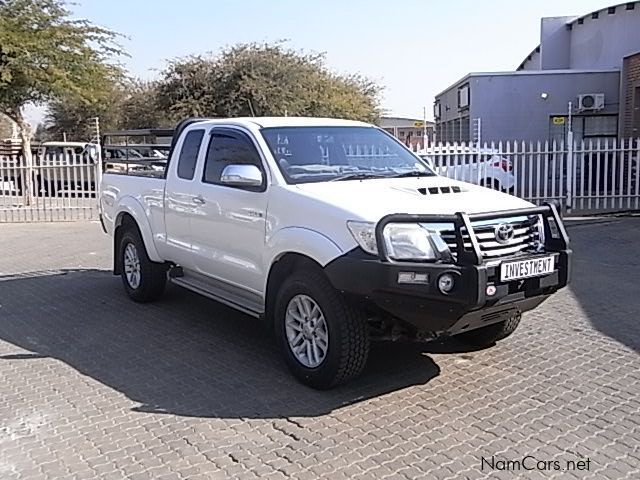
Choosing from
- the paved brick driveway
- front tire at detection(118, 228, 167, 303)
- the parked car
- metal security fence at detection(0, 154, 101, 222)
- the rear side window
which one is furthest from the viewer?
metal security fence at detection(0, 154, 101, 222)

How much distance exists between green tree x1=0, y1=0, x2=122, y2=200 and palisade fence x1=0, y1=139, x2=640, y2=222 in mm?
1282

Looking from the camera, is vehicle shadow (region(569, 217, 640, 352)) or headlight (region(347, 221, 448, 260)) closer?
headlight (region(347, 221, 448, 260))

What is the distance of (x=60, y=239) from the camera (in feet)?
44.7

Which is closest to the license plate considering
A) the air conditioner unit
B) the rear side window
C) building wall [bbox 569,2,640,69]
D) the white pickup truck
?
the white pickup truck

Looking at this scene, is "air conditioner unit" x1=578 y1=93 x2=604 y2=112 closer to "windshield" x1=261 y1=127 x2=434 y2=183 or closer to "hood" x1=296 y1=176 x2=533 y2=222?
"windshield" x1=261 y1=127 x2=434 y2=183

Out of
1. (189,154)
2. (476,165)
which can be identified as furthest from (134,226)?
(476,165)

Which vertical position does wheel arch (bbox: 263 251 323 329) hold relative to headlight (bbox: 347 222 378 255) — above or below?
below

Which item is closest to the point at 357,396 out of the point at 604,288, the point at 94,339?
the point at 94,339

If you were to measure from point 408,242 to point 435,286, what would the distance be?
34cm

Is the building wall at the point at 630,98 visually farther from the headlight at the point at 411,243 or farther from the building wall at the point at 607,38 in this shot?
the headlight at the point at 411,243

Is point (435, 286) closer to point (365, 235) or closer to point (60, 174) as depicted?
point (365, 235)

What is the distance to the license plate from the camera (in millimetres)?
4484

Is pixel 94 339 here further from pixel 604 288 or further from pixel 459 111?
pixel 459 111

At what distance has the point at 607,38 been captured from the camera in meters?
25.4
